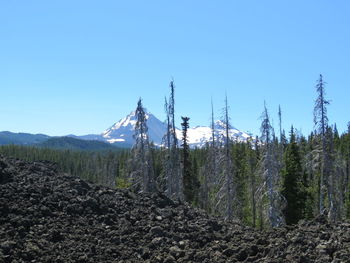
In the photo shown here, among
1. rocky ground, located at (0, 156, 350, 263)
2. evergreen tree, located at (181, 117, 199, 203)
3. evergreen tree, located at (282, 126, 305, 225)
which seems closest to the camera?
rocky ground, located at (0, 156, 350, 263)

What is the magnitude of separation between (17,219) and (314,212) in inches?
1359

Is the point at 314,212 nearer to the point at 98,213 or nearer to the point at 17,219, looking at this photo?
the point at 98,213

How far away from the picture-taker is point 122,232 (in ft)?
54.3

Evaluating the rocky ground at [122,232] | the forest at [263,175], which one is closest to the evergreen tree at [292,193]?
the forest at [263,175]

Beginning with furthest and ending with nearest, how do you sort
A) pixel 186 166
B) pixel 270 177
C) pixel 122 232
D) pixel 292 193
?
pixel 186 166 < pixel 292 193 < pixel 270 177 < pixel 122 232

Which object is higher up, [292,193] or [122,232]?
[122,232]

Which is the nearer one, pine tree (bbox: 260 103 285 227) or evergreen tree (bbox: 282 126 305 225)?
pine tree (bbox: 260 103 285 227)

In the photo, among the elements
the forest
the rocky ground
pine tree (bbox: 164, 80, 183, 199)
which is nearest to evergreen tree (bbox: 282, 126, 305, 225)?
the forest

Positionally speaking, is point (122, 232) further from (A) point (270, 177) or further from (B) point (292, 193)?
(B) point (292, 193)

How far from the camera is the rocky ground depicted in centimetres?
1242

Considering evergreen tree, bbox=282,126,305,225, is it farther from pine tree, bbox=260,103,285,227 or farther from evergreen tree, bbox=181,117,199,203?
evergreen tree, bbox=181,117,199,203

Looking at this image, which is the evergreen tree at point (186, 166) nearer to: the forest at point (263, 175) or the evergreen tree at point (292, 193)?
the forest at point (263, 175)

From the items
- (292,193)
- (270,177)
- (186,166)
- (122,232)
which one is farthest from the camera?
(186,166)

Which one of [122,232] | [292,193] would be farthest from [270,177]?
[122,232]
